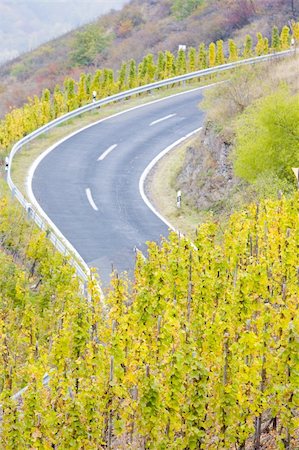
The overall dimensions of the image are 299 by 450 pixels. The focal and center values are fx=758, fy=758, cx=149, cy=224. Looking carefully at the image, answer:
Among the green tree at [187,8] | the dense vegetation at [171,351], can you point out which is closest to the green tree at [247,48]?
the green tree at [187,8]

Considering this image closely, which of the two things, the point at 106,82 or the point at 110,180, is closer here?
the point at 110,180

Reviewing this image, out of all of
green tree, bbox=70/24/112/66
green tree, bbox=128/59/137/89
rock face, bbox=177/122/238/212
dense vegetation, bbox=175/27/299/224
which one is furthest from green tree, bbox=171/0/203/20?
rock face, bbox=177/122/238/212

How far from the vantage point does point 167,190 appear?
25141mm

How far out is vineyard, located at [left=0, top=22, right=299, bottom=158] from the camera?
30500mm

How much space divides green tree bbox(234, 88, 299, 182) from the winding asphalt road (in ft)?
10.0

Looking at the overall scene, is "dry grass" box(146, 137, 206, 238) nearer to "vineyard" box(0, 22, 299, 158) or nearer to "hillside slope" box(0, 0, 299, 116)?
"vineyard" box(0, 22, 299, 158)

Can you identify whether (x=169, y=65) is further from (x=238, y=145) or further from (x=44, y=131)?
(x=238, y=145)

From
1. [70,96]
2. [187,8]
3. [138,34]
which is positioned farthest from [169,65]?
[187,8]

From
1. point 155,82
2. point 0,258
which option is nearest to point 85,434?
point 0,258

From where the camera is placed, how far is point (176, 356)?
9.66 metres

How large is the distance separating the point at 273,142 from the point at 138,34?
126ft

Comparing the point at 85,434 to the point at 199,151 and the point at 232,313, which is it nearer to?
the point at 232,313

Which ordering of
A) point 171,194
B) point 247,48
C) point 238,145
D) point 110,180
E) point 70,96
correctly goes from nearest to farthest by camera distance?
1. point 238,145
2. point 171,194
3. point 110,180
4. point 70,96
5. point 247,48

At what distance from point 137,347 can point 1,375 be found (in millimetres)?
2826
